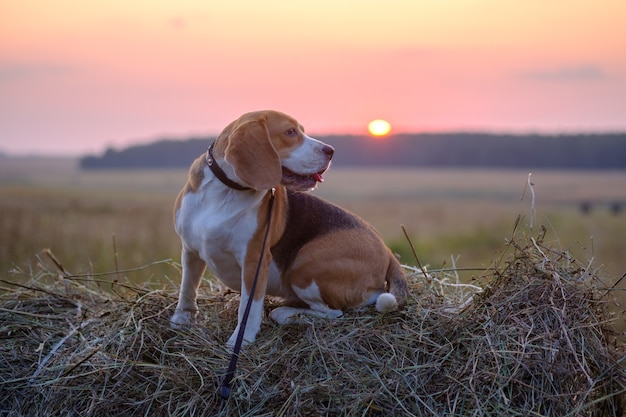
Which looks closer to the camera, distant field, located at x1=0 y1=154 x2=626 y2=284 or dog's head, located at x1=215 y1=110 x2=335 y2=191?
dog's head, located at x1=215 y1=110 x2=335 y2=191

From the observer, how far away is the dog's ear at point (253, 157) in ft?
16.0

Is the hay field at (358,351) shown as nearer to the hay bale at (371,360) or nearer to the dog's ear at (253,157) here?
the hay bale at (371,360)

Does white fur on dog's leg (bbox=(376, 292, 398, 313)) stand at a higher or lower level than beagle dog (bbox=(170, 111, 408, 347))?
lower

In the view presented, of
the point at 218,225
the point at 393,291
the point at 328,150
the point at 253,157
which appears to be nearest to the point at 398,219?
the point at 393,291

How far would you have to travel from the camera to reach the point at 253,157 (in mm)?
4895

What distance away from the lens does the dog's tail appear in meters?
5.03

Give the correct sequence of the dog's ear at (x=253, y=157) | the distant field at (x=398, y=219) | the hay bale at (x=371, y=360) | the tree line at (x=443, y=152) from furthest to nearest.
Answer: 1. the tree line at (x=443, y=152)
2. the distant field at (x=398, y=219)
3. the dog's ear at (x=253, y=157)
4. the hay bale at (x=371, y=360)

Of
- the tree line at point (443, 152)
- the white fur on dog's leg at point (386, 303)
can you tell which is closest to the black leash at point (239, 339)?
the white fur on dog's leg at point (386, 303)

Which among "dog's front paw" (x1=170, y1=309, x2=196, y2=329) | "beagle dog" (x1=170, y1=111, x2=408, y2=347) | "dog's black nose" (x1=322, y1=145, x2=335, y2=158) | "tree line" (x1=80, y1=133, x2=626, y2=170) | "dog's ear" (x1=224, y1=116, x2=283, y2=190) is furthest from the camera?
"tree line" (x1=80, y1=133, x2=626, y2=170)

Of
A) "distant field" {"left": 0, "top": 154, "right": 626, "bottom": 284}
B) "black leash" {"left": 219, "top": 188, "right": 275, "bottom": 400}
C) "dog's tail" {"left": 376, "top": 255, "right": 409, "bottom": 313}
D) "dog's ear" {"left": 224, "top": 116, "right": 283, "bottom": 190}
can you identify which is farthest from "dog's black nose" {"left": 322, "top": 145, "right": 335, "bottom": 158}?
"distant field" {"left": 0, "top": 154, "right": 626, "bottom": 284}

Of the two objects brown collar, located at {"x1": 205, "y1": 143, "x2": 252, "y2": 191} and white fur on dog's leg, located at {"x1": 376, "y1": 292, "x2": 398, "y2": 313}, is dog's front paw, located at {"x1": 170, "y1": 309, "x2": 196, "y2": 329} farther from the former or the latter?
white fur on dog's leg, located at {"x1": 376, "y1": 292, "x2": 398, "y2": 313}

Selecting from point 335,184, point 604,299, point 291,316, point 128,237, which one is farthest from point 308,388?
point 335,184

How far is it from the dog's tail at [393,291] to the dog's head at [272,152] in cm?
97

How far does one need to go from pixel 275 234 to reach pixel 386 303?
1014mm
